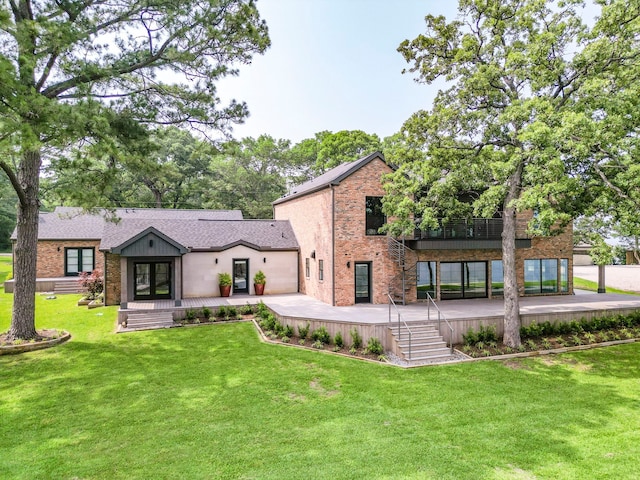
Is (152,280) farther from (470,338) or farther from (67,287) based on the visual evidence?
(470,338)

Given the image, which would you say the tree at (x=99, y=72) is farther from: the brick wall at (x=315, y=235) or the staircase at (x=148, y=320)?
the brick wall at (x=315, y=235)

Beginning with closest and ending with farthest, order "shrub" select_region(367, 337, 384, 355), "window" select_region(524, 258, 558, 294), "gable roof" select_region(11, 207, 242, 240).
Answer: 1. "shrub" select_region(367, 337, 384, 355)
2. "window" select_region(524, 258, 558, 294)
3. "gable roof" select_region(11, 207, 242, 240)

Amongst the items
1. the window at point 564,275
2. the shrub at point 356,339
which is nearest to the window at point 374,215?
the shrub at point 356,339

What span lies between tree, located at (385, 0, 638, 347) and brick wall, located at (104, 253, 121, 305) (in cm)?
1321

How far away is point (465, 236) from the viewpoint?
16953 millimetres

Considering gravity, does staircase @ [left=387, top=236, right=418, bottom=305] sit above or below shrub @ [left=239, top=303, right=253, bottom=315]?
above

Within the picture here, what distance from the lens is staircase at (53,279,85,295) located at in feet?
67.4

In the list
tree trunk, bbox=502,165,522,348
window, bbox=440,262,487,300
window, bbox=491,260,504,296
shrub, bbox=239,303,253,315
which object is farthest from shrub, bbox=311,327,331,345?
window, bbox=491,260,504,296

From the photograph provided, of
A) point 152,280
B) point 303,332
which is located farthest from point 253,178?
point 303,332

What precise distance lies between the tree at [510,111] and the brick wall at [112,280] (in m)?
13.2

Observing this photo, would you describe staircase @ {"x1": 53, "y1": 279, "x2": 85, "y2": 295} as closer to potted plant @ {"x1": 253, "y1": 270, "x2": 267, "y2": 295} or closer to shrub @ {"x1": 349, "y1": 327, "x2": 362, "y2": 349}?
potted plant @ {"x1": 253, "y1": 270, "x2": 267, "y2": 295}

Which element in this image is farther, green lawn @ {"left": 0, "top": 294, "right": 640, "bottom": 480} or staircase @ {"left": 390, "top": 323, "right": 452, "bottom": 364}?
staircase @ {"left": 390, "top": 323, "right": 452, "bottom": 364}

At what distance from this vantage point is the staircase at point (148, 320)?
13.9 meters

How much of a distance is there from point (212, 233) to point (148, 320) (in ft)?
21.2
